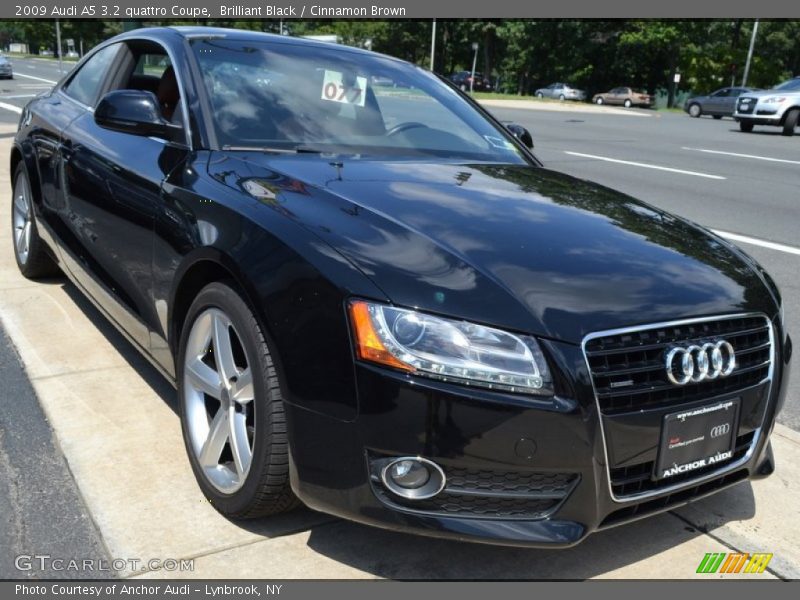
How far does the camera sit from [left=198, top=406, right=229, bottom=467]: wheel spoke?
2.59m

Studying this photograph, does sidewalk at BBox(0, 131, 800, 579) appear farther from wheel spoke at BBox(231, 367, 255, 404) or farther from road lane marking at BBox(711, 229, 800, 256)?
road lane marking at BBox(711, 229, 800, 256)

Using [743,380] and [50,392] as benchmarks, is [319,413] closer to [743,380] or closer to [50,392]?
[743,380]

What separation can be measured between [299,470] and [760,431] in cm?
144

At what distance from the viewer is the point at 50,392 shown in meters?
3.61

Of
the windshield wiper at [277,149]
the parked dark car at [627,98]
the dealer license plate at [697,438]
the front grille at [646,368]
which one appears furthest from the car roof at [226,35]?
the parked dark car at [627,98]

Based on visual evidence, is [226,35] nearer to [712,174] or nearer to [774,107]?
[712,174]

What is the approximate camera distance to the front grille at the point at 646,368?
82.6 inches

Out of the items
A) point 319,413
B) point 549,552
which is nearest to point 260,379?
point 319,413

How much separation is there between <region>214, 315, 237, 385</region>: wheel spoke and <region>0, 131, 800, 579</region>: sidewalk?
1.64 ft

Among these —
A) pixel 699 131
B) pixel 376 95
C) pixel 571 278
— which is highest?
pixel 376 95

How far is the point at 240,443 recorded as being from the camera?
2523 millimetres

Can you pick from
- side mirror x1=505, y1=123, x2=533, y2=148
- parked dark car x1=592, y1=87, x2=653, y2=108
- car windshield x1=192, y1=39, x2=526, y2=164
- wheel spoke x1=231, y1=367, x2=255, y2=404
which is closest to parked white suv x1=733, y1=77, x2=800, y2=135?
side mirror x1=505, y1=123, x2=533, y2=148

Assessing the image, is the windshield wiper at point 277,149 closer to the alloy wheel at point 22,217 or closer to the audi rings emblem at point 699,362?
the audi rings emblem at point 699,362

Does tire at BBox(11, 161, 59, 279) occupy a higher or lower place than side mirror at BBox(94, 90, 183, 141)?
lower
